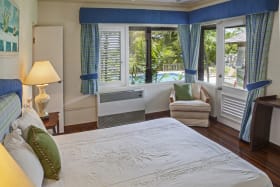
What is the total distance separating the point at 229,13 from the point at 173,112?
1973 mm

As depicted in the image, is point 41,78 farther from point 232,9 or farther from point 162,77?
point 232,9

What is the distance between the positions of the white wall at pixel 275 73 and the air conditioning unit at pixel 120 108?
7.89 ft

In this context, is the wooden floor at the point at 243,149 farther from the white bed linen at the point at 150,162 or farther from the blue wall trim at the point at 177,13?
the blue wall trim at the point at 177,13

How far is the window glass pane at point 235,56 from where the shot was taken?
419 centimetres

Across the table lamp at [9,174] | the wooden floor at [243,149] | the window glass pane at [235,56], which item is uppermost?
the window glass pane at [235,56]

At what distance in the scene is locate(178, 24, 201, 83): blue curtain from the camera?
17.0ft

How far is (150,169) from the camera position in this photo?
1817 millimetres

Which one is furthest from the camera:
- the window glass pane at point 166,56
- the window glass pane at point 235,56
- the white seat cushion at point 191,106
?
the window glass pane at point 166,56

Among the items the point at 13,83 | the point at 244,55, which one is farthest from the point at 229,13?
the point at 13,83

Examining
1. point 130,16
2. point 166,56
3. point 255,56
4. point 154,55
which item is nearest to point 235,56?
point 255,56

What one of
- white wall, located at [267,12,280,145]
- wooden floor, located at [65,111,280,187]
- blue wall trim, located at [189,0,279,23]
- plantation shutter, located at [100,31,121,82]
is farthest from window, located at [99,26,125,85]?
white wall, located at [267,12,280,145]

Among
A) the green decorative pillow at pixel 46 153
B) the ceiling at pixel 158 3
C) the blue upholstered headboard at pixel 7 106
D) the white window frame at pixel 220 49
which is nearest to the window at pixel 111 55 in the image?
the ceiling at pixel 158 3

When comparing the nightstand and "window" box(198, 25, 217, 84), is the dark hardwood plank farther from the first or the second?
"window" box(198, 25, 217, 84)

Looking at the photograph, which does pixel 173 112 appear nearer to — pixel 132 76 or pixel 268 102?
pixel 132 76
